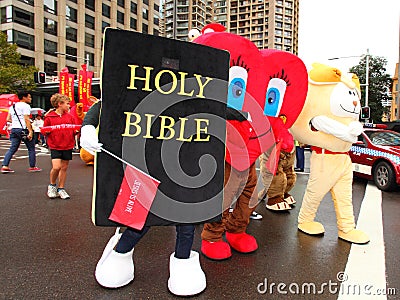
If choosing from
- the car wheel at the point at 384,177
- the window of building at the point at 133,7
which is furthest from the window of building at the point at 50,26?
the car wheel at the point at 384,177

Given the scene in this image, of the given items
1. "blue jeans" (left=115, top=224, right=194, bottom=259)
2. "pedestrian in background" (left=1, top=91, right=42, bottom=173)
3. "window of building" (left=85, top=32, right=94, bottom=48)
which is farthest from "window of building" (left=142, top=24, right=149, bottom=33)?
"blue jeans" (left=115, top=224, right=194, bottom=259)

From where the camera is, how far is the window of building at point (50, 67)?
127 feet

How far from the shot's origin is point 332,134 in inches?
142

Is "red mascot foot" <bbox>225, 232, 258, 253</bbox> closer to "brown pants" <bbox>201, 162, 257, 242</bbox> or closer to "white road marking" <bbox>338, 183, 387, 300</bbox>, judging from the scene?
"brown pants" <bbox>201, 162, 257, 242</bbox>

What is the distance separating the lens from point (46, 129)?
202 inches

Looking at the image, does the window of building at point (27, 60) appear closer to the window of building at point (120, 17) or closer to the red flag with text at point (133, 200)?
the window of building at point (120, 17)

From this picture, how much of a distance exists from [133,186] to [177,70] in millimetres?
876

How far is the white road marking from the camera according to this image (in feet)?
8.45

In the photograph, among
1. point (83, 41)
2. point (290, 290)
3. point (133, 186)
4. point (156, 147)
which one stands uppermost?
point (83, 41)

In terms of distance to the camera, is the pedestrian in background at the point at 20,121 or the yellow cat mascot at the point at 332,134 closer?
the yellow cat mascot at the point at 332,134

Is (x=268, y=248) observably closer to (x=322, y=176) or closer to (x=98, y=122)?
(x=322, y=176)

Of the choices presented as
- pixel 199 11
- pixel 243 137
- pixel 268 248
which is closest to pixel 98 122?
pixel 243 137

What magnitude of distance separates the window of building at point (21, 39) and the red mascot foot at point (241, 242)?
3929 centimetres

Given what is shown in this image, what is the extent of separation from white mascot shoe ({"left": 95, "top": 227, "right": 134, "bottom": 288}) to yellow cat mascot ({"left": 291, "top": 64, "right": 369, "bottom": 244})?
7.54ft
